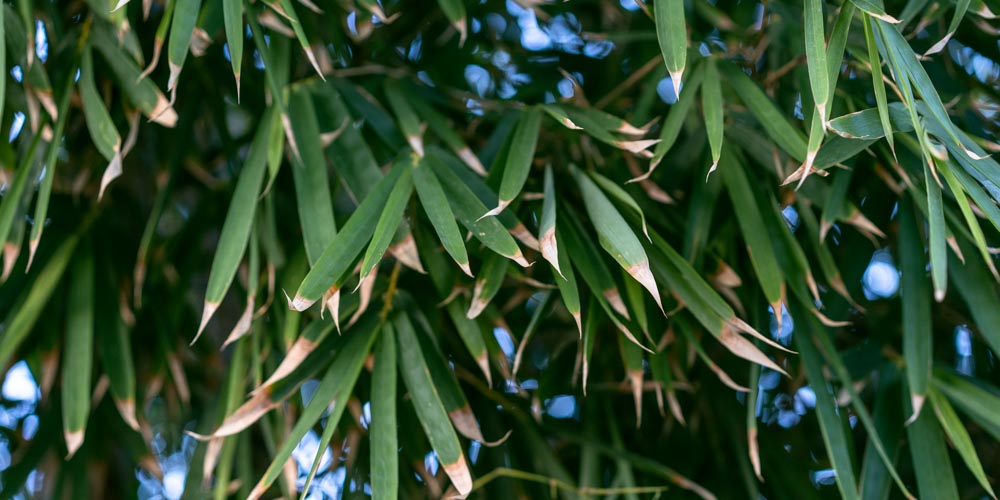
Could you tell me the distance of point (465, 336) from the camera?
741mm

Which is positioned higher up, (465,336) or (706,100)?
(706,100)

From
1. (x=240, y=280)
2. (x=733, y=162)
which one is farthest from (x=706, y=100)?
(x=240, y=280)

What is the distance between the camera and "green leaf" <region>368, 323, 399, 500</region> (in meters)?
0.64

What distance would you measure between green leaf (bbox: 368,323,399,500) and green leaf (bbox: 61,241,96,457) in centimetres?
26

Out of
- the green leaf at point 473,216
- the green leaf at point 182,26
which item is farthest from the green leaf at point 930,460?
the green leaf at point 182,26

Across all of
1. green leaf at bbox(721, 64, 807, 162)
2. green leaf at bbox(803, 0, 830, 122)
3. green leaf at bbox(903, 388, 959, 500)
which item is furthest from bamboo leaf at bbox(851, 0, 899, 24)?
green leaf at bbox(903, 388, 959, 500)

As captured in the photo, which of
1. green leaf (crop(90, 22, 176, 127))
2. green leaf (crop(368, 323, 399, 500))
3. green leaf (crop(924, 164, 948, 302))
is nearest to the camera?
green leaf (crop(924, 164, 948, 302))

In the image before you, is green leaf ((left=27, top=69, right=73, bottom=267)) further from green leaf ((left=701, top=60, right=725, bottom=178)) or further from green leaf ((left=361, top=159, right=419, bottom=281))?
green leaf ((left=701, top=60, right=725, bottom=178))

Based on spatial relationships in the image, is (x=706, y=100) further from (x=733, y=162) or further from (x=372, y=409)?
(x=372, y=409)

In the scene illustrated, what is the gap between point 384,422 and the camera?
26.2 inches

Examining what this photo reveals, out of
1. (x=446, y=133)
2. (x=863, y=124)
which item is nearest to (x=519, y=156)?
(x=446, y=133)

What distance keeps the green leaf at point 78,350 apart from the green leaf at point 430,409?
0.28 meters

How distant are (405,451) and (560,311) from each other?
295 millimetres

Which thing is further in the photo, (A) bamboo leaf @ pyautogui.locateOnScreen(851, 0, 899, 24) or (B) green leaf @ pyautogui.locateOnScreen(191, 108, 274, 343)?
(B) green leaf @ pyautogui.locateOnScreen(191, 108, 274, 343)
